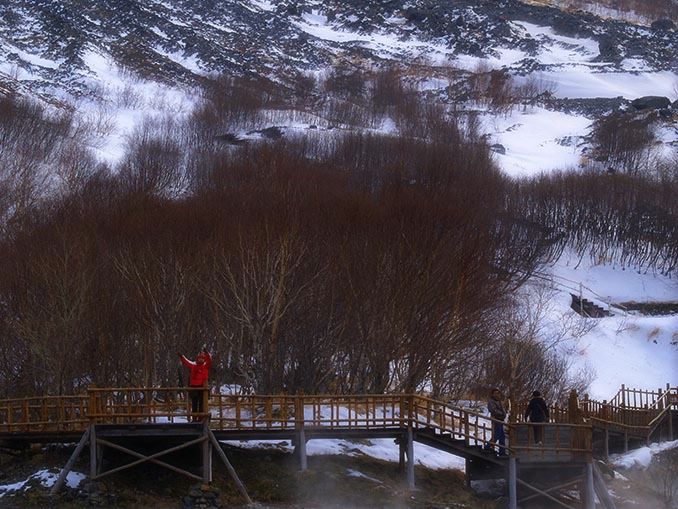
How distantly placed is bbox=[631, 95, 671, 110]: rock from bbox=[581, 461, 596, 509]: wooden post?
65.7 m

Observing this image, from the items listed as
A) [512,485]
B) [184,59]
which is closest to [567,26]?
[184,59]

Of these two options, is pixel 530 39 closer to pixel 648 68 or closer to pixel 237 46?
pixel 648 68

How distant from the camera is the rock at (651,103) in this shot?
83.3 m

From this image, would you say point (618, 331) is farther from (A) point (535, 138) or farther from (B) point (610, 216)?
(A) point (535, 138)

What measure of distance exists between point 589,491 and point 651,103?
66949 mm

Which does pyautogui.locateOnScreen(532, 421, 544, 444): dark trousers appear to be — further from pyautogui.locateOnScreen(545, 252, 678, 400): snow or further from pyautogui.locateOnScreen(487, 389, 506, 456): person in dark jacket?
pyautogui.locateOnScreen(545, 252, 678, 400): snow

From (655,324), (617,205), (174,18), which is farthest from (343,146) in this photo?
(174,18)

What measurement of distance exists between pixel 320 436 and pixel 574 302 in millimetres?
30294

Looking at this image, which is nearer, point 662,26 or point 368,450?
point 368,450

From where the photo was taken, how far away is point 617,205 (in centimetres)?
6088

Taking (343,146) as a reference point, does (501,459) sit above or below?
below

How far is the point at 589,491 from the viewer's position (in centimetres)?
2253

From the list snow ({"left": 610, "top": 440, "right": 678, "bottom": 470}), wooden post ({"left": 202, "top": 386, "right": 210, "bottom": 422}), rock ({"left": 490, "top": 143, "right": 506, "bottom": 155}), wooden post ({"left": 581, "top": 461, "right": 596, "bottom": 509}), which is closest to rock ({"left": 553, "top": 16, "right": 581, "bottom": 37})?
rock ({"left": 490, "top": 143, "right": 506, "bottom": 155})

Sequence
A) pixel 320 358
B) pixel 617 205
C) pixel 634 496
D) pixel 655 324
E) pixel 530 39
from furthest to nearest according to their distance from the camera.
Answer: pixel 530 39, pixel 617 205, pixel 655 324, pixel 320 358, pixel 634 496
